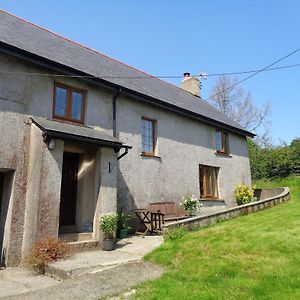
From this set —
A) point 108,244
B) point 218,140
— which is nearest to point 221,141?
point 218,140

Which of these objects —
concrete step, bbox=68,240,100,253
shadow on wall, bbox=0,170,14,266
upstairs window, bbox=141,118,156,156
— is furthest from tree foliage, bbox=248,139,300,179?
shadow on wall, bbox=0,170,14,266

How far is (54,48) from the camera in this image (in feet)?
39.0

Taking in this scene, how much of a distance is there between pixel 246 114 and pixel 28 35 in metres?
28.1

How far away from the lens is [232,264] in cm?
661

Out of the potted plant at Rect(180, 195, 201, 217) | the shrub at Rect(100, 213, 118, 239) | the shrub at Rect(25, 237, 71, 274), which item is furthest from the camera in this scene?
the potted plant at Rect(180, 195, 201, 217)

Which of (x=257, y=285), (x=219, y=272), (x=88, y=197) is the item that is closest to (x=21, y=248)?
(x=88, y=197)

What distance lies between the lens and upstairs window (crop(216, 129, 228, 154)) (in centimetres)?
1761

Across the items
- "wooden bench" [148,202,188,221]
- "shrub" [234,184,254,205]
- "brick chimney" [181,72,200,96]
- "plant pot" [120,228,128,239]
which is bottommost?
"plant pot" [120,228,128,239]

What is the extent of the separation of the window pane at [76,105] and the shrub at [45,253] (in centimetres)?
421

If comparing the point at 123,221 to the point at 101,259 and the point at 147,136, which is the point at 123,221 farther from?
the point at 147,136

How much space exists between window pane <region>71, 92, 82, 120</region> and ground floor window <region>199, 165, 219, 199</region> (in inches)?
296

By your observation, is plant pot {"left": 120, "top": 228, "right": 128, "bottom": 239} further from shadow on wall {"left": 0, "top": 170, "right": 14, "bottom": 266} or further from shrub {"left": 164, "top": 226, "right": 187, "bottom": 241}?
shadow on wall {"left": 0, "top": 170, "right": 14, "bottom": 266}

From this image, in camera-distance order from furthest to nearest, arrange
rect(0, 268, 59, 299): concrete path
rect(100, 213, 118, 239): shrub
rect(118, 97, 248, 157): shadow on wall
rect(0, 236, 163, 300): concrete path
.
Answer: rect(118, 97, 248, 157): shadow on wall
rect(100, 213, 118, 239): shrub
rect(0, 268, 59, 299): concrete path
rect(0, 236, 163, 300): concrete path

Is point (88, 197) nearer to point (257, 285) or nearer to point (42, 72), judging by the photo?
point (42, 72)
